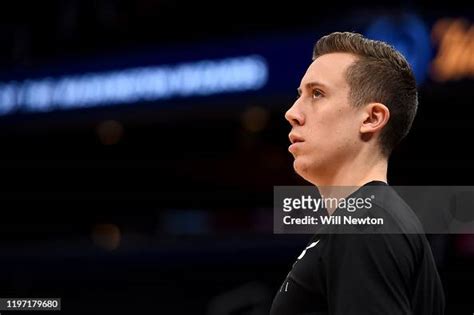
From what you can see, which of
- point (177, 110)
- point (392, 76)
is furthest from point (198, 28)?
point (392, 76)

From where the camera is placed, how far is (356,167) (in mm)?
2701

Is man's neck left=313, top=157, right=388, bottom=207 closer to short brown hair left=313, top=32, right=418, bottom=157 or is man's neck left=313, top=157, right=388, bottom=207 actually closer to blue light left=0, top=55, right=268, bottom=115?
short brown hair left=313, top=32, right=418, bottom=157

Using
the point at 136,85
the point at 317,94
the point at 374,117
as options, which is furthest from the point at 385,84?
the point at 136,85

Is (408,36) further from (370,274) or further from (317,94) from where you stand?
(370,274)

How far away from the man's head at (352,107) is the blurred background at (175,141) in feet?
14.6

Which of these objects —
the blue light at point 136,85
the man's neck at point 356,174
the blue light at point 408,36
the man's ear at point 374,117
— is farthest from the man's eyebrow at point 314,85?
the blue light at point 136,85

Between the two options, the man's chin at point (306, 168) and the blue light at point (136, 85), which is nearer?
the man's chin at point (306, 168)

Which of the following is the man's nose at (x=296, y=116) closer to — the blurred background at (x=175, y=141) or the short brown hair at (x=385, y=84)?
the short brown hair at (x=385, y=84)

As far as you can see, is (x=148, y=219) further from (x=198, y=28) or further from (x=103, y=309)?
(x=198, y=28)

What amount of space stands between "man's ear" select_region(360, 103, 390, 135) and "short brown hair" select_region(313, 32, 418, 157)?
1.0 inches

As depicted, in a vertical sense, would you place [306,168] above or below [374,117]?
below

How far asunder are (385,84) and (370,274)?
0.78 m

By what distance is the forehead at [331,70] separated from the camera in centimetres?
277

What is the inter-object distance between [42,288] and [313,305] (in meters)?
6.45
